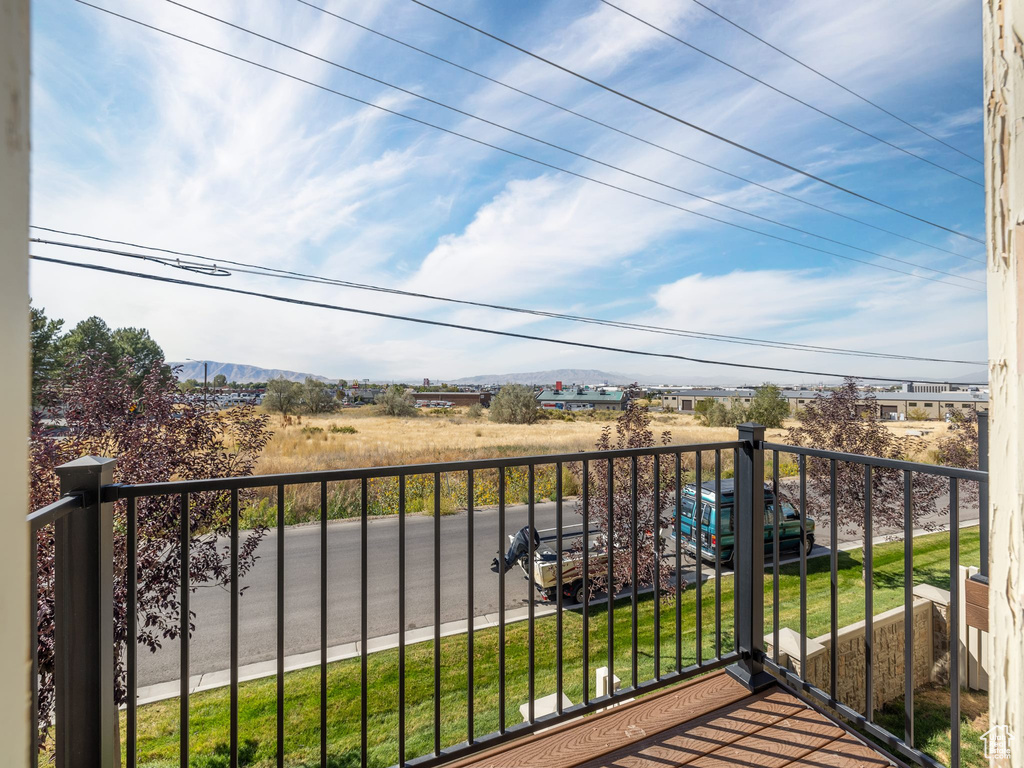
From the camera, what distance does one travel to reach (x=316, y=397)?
11414 millimetres

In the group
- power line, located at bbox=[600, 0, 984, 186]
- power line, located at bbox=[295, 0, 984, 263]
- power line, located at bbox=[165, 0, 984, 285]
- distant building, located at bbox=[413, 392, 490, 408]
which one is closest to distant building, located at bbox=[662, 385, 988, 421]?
power line, located at bbox=[165, 0, 984, 285]

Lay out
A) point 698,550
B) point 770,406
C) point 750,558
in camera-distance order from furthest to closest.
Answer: point 770,406
point 698,550
point 750,558

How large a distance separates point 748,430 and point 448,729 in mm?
2974

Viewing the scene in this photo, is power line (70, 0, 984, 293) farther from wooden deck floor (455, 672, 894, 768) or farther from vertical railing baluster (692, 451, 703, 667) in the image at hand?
wooden deck floor (455, 672, 894, 768)

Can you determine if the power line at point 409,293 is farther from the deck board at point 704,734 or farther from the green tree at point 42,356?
the deck board at point 704,734

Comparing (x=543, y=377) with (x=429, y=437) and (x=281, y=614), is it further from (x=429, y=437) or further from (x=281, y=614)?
(x=281, y=614)

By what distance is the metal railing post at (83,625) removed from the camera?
3.61ft

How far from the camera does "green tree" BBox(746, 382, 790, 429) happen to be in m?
12.1

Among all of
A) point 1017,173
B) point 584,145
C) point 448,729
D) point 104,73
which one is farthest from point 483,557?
point 584,145

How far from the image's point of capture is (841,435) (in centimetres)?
725

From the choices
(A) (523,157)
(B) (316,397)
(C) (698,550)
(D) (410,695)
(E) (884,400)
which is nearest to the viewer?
(C) (698,550)

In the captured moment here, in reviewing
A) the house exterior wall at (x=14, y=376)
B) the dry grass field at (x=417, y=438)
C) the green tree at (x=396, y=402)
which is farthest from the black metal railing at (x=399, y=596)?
the green tree at (x=396, y=402)

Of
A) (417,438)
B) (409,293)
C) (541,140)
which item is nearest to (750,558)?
(409,293)

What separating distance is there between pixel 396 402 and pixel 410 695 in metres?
10.4
